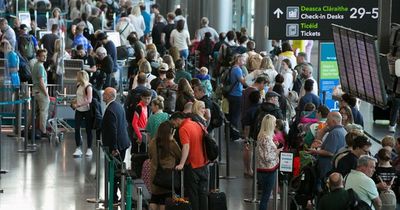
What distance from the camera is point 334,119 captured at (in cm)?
1684

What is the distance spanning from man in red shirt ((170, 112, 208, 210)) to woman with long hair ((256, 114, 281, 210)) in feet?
3.02

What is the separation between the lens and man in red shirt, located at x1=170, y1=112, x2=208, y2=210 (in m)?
16.3

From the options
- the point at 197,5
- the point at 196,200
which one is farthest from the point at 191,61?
the point at 196,200

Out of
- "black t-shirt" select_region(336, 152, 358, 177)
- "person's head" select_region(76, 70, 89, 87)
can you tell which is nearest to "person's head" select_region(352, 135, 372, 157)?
"black t-shirt" select_region(336, 152, 358, 177)

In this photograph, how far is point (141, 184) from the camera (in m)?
17.5

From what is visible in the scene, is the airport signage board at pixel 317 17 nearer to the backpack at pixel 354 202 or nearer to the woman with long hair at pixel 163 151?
the woman with long hair at pixel 163 151

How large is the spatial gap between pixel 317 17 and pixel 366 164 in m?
5.79

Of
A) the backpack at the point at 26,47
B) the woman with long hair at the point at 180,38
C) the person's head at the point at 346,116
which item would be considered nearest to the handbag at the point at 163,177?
the person's head at the point at 346,116

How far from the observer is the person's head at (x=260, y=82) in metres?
21.4

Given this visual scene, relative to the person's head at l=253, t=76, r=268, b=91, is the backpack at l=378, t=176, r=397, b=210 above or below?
below

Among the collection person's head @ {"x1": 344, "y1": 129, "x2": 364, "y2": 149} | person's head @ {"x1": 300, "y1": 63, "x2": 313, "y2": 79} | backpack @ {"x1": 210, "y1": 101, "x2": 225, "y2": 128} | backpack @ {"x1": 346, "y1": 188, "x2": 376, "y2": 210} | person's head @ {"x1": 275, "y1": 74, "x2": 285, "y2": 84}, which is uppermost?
person's head @ {"x1": 300, "y1": 63, "x2": 313, "y2": 79}

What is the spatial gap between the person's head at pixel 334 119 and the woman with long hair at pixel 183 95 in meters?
2.56

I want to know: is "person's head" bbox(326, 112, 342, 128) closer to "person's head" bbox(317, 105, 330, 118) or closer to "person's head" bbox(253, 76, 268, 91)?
"person's head" bbox(317, 105, 330, 118)

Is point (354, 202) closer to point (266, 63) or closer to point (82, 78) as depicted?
point (82, 78)
